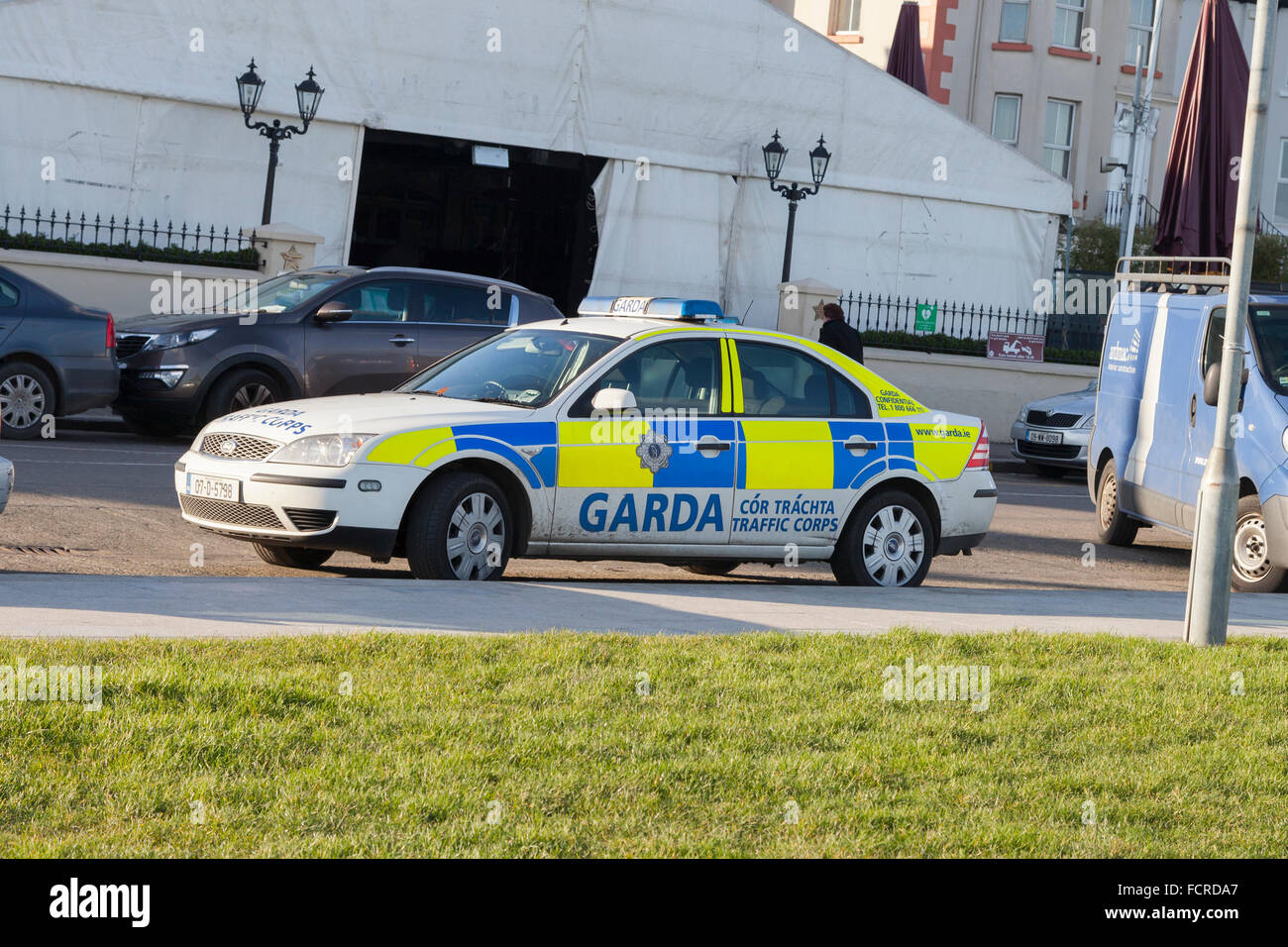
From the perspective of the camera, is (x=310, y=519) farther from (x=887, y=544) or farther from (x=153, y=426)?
(x=153, y=426)

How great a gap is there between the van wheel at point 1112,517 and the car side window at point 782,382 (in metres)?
4.55

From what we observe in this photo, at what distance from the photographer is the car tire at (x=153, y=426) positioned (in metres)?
15.9

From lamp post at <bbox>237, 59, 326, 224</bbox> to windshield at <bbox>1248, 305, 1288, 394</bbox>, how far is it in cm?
1350

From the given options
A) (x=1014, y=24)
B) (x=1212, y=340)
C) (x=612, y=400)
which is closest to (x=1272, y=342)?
(x=1212, y=340)

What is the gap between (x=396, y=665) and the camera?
6621 mm

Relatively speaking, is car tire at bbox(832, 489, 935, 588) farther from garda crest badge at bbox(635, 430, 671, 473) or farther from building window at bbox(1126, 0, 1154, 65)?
building window at bbox(1126, 0, 1154, 65)

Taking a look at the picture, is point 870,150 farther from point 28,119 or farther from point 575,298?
point 28,119

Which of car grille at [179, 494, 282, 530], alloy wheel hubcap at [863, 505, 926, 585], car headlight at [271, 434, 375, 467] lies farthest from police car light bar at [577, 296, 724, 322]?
car grille at [179, 494, 282, 530]

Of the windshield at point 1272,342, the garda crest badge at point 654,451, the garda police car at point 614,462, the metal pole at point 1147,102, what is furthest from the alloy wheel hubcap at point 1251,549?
the metal pole at point 1147,102

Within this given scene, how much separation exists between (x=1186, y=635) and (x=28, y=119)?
58.7 feet

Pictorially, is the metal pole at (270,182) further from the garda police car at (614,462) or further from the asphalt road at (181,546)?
the garda police car at (614,462)

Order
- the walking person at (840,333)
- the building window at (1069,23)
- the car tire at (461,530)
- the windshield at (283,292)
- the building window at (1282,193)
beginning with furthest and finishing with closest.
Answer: the building window at (1282,193) → the building window at (1069,23) → the walking person at (840,333) → the windshield at (283,292) → the car tire at (461,530)

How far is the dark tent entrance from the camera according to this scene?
3011 centimetres

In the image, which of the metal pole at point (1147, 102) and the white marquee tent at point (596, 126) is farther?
the metal pole at point (1147, 102)
